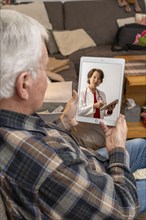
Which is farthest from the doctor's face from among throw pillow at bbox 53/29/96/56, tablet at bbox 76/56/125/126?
throw pillow at bbox 53/29/96/56

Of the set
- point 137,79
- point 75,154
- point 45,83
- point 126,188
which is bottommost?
point 137,79

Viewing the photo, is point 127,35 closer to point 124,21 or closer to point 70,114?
point 124,21

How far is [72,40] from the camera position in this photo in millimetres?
3508

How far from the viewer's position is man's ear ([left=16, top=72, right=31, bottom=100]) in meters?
0.83

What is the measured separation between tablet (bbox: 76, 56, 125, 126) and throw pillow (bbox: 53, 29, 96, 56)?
6.61 feet

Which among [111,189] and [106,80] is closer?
[111,189]

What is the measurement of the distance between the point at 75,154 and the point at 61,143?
5 cm

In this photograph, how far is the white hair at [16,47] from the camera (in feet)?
2.55

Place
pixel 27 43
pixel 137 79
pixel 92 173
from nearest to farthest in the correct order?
pixel 27 43 < pixel 92 173 < pixel 137 79

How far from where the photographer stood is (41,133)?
2.94 ft

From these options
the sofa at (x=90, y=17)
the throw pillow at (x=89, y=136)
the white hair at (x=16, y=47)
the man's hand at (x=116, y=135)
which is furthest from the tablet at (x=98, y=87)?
the sofa at (x=90, y=17)

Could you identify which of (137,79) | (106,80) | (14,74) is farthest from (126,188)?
(137,79)

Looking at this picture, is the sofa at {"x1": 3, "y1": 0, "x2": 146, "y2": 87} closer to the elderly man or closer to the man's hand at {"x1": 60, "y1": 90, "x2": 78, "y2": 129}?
the man's hand at {"x1": 60, "y1": 90, "x2": 78, "y2": 129}

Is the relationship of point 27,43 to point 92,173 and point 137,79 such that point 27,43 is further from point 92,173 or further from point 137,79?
point 137,79
